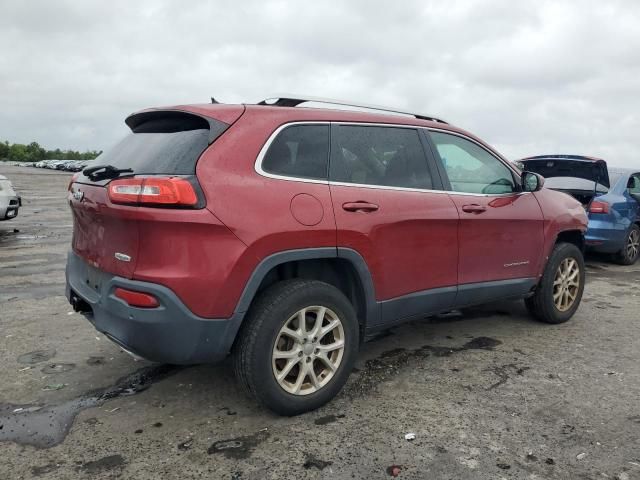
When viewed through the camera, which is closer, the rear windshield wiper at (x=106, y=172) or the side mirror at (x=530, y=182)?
the rear windshield wiper at (x=106, y=172)

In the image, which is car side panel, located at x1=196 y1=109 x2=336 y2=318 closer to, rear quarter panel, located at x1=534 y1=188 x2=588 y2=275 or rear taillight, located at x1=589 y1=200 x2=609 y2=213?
→ rear quarter panel, located at x1=534 y1=188 x2=588 y2=275

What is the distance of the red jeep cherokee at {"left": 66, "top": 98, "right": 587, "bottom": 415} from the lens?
8.73ft

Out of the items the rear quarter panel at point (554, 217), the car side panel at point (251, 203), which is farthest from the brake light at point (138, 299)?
the rear quarter panel at point (554, 217)

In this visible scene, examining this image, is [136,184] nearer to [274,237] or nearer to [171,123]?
[171,123]

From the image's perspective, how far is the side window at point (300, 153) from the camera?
299cm

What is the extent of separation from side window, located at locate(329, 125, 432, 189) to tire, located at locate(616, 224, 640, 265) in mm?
5843

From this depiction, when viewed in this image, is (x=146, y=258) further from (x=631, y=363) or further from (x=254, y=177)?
(x=631, y=363)

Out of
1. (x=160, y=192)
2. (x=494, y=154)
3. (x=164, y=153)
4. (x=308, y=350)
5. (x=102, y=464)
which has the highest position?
(x=494, y=154)

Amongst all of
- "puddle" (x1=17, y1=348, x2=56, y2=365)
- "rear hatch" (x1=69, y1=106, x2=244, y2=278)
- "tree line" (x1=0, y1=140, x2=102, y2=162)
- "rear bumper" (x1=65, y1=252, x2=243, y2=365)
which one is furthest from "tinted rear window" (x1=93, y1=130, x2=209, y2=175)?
"tree line" (x1=0, y1=140, x2=102, y2=162)

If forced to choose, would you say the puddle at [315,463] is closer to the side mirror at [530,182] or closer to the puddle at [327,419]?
the puddle at [327,419]

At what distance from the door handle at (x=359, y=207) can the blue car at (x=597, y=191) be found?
507 cm

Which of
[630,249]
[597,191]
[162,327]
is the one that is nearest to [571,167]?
[597,191]

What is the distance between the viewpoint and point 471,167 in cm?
416

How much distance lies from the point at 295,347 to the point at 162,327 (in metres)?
0.76
